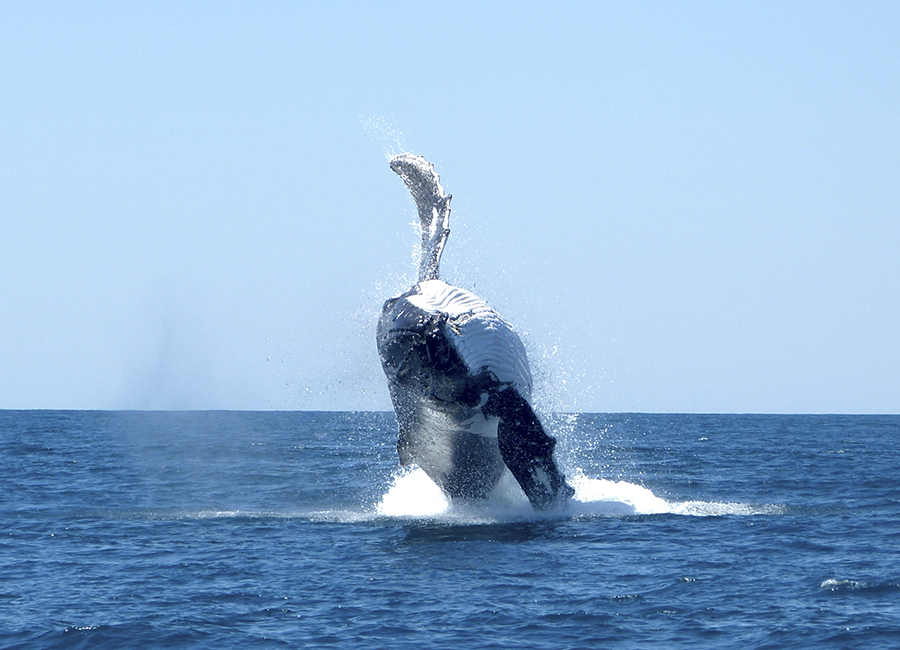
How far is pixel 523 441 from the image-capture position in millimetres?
17109

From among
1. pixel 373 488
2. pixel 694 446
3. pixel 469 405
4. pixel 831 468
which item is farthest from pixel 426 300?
pixel 694 446

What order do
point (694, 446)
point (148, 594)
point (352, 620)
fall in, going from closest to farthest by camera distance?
point (352, 620), point (148, 594), point (694, 446)

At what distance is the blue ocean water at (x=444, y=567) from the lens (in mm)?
12227

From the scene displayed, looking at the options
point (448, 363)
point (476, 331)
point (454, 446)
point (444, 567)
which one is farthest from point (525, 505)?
point (444, 567)

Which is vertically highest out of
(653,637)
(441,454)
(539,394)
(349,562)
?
(539,394)

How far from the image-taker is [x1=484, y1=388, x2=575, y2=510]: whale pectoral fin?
16.9 meters

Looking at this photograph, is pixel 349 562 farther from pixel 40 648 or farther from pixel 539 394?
pixel 539 394

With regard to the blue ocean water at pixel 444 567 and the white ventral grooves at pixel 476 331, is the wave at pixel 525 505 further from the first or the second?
the white ventral grooves at pixel 476 331

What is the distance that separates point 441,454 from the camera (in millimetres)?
18391

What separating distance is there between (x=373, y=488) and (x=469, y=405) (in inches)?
368

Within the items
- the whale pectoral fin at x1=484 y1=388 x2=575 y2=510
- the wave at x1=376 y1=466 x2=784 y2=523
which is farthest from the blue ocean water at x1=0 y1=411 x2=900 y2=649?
the whale pectoral fin at x1=484 y1=388 x2=575 y2=510

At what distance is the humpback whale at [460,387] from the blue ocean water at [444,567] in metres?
1.04

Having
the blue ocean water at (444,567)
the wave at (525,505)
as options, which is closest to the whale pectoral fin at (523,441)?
the blue ocean water at (444,567)

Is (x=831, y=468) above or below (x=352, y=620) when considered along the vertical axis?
above
